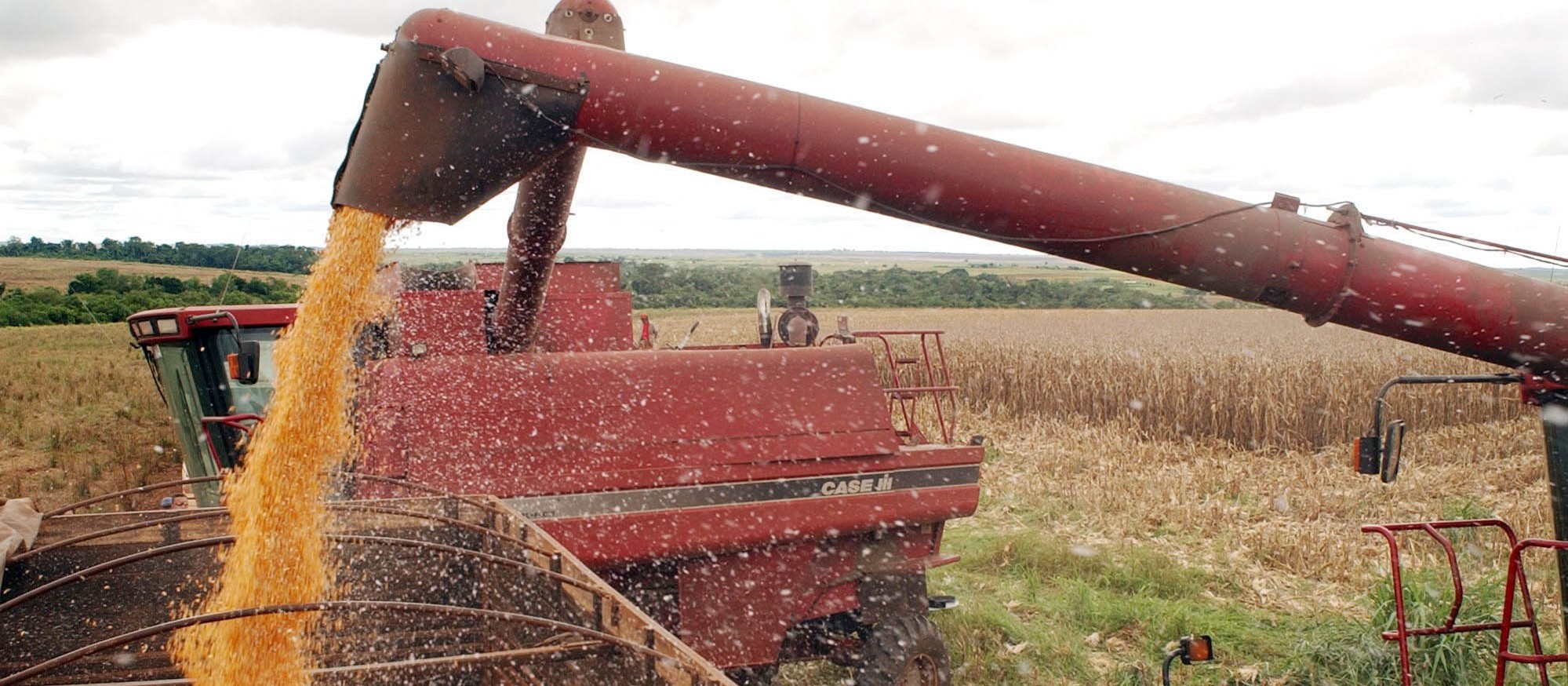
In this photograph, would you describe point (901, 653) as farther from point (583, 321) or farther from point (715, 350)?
point (583, 321)

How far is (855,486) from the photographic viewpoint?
196 inches

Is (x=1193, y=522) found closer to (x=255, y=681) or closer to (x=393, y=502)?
(x=393, y=502)

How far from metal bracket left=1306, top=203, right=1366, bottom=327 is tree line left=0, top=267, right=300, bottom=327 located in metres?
27.3

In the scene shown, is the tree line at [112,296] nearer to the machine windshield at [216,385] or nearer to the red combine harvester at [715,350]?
the machine windshield at [216,385]

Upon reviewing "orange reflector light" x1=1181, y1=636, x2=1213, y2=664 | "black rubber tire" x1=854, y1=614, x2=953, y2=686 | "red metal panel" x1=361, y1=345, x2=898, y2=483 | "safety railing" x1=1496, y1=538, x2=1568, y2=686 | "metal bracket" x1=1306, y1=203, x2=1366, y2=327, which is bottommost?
"black rubber tire" x1=854, y1=614, x2=953, y2=686

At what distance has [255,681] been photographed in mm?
3037

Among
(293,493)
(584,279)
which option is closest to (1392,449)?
(293,493)

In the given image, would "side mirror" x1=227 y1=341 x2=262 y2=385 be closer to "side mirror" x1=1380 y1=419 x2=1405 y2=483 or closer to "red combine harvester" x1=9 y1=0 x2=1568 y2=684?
"red combine harvester" x1=9 y1=0 x2=1568 y2=684

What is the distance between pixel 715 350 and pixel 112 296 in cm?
3025

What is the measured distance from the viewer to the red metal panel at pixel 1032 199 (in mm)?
3082

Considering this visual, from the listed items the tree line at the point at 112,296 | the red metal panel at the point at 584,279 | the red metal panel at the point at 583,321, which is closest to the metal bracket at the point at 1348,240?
the red metal panel at the point at 583,321

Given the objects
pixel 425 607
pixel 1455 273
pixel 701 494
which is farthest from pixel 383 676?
pixel 1455 273

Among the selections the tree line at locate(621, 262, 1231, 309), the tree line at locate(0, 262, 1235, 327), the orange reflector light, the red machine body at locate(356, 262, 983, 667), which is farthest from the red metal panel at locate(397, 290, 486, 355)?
the tree line at locate(621, 262, 1231, 309)

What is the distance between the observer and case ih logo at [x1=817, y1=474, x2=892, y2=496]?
193 inches
